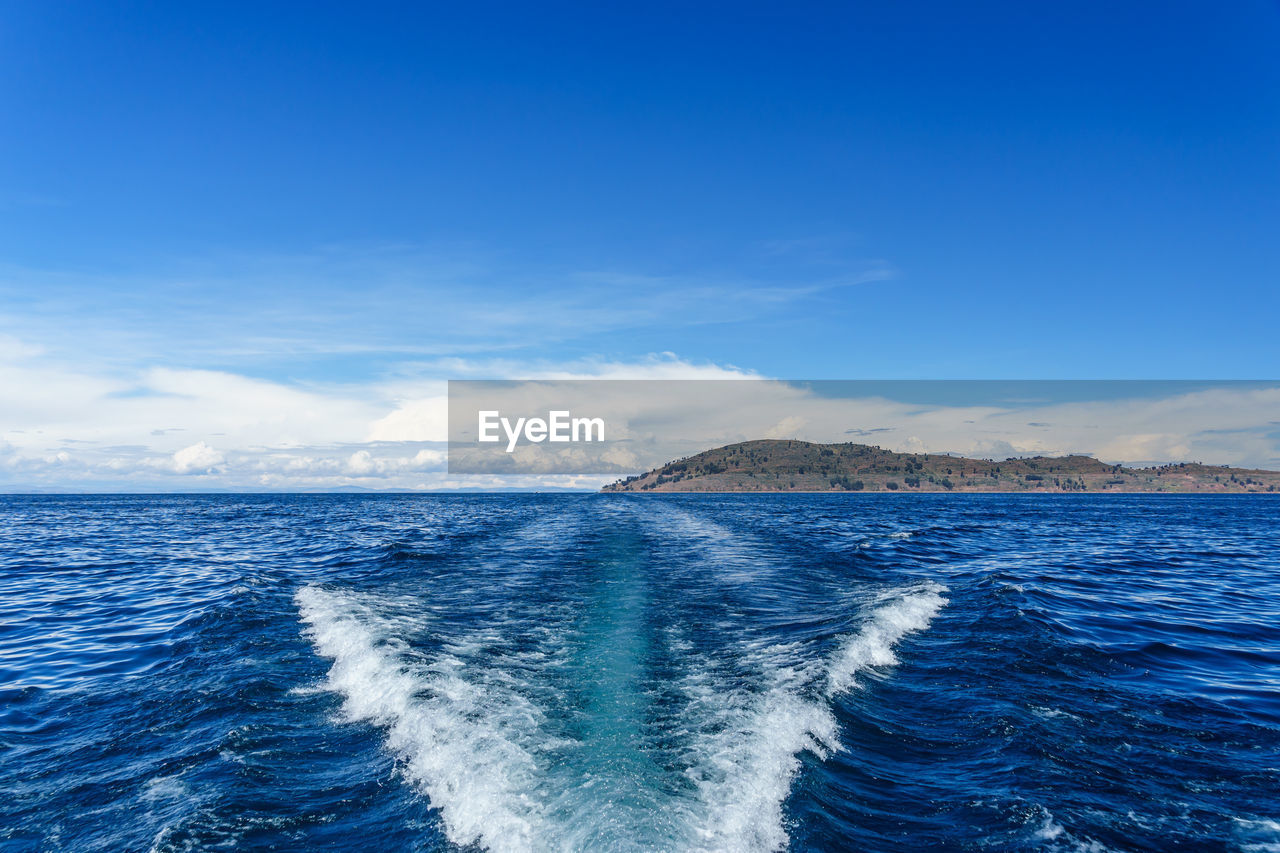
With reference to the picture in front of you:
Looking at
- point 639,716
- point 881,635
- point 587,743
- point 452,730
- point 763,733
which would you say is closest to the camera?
point 587,743

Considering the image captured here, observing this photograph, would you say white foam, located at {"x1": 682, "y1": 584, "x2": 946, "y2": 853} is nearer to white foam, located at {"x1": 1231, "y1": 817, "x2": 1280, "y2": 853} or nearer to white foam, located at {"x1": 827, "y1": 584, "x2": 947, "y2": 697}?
white foam, located at {"x1": 827, "y1": 584, "x2": 947, "y2": 697}

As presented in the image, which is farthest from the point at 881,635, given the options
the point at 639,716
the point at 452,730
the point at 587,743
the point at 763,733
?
the point at 452,730

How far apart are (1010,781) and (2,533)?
68.9 m

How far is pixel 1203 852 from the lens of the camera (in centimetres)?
607

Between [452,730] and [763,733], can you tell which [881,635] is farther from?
[452,730]

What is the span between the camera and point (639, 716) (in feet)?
29.8

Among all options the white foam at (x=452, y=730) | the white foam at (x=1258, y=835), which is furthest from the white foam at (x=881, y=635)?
the white foam at (x=452, y=730)

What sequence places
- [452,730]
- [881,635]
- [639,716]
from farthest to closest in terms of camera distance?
[881,635] → [639,716] → [452,730]

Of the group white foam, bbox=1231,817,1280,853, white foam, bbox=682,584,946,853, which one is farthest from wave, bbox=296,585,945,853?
white foam, bbox=1231,817,1280,853

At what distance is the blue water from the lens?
6.45 meters

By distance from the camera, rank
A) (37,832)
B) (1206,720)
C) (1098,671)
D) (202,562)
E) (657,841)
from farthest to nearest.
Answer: (202,562) → (1098,671) → (1206,720) → (37,832) → (657,841)

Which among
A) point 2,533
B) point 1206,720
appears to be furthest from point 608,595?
point 2,533

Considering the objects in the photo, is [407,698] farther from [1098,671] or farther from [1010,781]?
[1098,671]

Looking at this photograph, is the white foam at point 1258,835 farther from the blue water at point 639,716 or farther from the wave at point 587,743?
the wave at point 587,743
